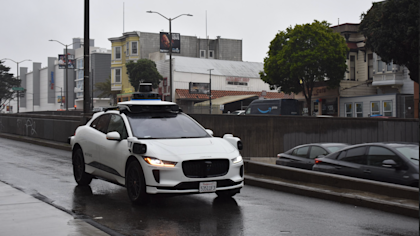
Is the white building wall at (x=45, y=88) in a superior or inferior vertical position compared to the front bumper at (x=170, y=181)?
superior

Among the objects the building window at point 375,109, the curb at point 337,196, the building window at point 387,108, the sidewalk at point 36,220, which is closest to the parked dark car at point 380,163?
the curb at point 337,196

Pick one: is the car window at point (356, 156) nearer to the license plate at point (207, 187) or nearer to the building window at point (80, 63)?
the license plate at point (207, 187)

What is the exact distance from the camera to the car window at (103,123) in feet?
32.8

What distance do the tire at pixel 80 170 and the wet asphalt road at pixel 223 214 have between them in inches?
6.9

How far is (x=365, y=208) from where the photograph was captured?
8703mm

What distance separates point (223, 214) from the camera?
802 cm

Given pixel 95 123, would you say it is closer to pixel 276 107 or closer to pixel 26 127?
pixel 26 127

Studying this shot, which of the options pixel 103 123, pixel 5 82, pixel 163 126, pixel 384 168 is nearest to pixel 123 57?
pixel 5 82

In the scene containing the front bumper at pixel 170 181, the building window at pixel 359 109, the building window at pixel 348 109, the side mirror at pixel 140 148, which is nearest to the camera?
the front bumper at pixel 170 181

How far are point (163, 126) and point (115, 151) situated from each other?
977 millimetres

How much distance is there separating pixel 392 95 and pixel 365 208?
106 ft

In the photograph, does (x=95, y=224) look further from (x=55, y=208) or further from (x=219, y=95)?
(x=219, y=95)

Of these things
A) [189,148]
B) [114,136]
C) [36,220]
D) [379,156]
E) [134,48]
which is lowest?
[36,220]

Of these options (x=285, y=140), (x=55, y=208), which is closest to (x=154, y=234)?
(x=55, y=208)
